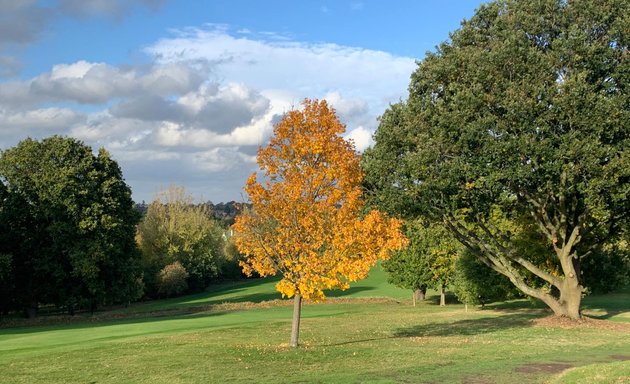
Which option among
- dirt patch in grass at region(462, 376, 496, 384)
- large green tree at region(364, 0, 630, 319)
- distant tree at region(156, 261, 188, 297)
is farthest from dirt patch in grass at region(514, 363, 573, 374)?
distant tree at region(156, 261, 188, 297)

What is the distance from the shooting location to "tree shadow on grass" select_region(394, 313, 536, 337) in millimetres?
25375

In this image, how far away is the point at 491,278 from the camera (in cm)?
3869

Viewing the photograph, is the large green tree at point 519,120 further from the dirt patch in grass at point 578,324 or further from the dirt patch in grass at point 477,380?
the dirt patch in grass at point 477,380

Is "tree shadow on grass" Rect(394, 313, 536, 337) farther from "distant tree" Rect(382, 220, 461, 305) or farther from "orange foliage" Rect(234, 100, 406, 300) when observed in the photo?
"distant tree" Rect(382, 220, 461, 305)

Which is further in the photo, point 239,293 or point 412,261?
point 239,293

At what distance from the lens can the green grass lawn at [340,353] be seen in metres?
14.6

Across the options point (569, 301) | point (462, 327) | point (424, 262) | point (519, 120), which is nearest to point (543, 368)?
point (519, 120)

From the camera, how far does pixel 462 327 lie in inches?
1108

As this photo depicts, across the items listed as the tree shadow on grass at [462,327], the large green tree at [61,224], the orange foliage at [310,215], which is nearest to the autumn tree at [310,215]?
the orange foliage at [310,215]

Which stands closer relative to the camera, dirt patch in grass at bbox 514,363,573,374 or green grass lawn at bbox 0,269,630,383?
green grass lawn at bbox 0,269,630,383

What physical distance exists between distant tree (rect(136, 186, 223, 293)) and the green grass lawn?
35731mm

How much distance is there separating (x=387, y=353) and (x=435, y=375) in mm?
4506

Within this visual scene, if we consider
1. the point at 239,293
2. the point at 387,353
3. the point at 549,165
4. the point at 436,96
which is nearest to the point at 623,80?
the point at 549,165

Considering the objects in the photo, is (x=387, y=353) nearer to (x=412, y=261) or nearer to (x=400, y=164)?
(x=400, y=164)
